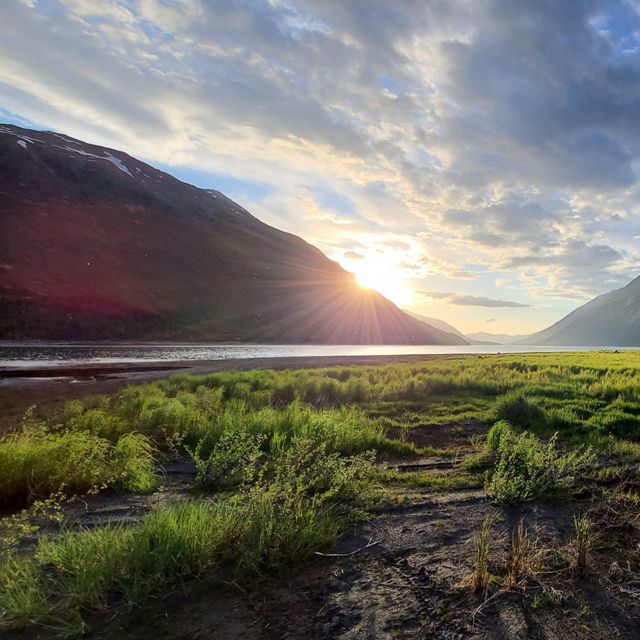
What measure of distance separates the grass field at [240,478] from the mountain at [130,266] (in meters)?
78.4

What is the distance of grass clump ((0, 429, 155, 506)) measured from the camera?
21.6ft

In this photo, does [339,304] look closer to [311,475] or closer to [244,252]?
[244,252]

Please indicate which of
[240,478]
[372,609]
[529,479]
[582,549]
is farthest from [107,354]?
[582,549]

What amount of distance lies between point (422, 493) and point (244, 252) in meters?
167

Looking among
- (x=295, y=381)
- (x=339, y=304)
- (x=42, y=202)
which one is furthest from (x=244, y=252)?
(x=295, y=381)

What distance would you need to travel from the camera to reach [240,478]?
738 centimetres

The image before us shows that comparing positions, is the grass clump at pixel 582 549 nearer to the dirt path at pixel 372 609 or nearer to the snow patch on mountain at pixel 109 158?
the dirt path at pixel 372 609

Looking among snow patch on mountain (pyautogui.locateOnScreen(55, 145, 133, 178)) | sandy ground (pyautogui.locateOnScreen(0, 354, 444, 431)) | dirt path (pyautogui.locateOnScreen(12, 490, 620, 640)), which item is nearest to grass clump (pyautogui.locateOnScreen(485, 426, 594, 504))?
dirt path (pyautogui.locateOnScreen(12, 490, 620, 640))

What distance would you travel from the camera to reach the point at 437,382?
21859 mm

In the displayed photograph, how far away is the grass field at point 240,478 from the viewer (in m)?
4.16

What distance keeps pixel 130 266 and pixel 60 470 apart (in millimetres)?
122627

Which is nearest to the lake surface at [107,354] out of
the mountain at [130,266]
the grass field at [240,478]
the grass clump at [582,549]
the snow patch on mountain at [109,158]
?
the mountain at [130,266]

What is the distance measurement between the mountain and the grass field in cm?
7838

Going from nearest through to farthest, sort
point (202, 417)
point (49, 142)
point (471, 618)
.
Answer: point (471, 618), point (202, 417), point (49, 142)
